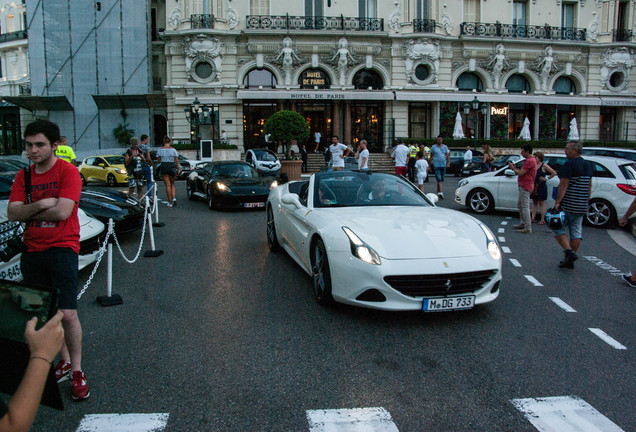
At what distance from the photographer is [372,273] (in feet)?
15.5

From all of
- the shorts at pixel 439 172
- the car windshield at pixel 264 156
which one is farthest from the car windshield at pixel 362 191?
the car windshield at pixel 264 156

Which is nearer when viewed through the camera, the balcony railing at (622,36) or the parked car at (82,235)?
the parked car at (82,235)

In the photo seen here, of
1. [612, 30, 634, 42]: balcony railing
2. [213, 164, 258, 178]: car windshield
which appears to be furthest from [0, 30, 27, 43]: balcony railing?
[612, 30, 634, 42]: balcony railing

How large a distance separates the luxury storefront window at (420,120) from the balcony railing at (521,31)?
18.6 feet

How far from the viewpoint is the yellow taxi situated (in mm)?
21203

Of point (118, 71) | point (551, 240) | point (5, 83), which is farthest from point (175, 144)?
point (551, 240)

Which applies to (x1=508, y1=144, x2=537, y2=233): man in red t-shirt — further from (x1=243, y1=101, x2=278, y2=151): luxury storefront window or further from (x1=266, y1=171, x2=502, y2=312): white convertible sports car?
(x1=243, y1=101, x2=278, y2=151): luxury storefront window

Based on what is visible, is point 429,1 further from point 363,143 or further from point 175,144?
point 363,143

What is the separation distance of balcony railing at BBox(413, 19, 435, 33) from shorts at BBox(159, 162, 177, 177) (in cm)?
2562

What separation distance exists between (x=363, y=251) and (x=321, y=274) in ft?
2.37

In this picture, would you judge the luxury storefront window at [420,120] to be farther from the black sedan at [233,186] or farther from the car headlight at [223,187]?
the car headlight at [223,187]

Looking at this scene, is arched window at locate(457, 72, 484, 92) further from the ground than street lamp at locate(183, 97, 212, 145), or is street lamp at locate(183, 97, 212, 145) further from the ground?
arched window at locate(457, 72, 484, 92)

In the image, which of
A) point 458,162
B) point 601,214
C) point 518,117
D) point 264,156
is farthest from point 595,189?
point 518,117

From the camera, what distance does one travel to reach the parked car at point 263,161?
941 inches
